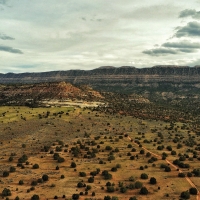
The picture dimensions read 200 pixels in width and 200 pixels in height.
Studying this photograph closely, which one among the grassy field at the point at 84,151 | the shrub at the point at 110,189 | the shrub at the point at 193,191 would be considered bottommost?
the grassy field at the point at 84,151

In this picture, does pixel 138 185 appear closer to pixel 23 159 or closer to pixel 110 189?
pixel 110 189

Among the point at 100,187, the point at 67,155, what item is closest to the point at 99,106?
the point at 67,155

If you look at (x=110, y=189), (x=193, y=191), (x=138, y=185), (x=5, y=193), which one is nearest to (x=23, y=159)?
(x=5, y=193)

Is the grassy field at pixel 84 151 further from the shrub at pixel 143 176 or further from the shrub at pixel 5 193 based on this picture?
the shrub at pixel 5 193

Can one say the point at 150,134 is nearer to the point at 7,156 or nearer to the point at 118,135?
the point at 118,135

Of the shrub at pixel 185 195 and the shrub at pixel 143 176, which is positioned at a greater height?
the shrub at pixel 185 195

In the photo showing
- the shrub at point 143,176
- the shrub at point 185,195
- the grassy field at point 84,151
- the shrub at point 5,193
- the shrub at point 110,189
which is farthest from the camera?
the shrub at point 143,176

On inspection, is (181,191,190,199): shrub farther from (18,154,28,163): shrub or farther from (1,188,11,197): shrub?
(18,154,28,163): shrub

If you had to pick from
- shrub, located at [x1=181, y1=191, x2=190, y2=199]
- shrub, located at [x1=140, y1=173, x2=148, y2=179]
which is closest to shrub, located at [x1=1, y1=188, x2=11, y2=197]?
shrub, located at [x1=140, y1=173, x2=148, y2=179]

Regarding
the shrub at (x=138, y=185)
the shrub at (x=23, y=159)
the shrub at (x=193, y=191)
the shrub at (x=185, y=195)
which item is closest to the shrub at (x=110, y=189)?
the shrub at (x=138, y=185)
